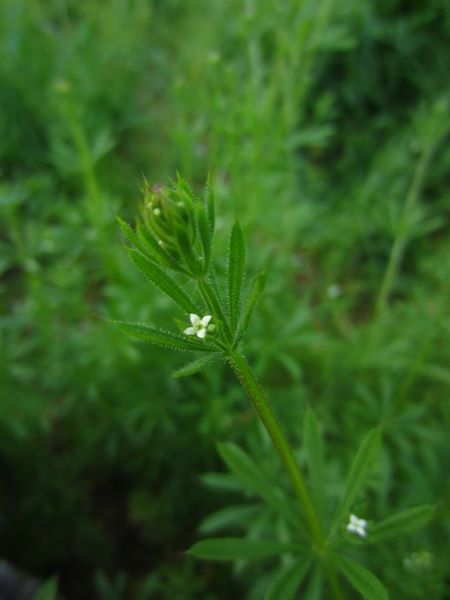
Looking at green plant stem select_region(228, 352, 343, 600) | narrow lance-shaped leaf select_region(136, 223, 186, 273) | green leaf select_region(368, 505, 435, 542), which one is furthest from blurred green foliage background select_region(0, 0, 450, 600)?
narrow lance-shaped leaf select_region(136, 223, 186, 273)

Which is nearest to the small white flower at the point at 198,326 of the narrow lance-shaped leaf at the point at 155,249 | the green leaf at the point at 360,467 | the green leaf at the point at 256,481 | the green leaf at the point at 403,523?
the narrow lance-shaped leaf at the point at 155,249

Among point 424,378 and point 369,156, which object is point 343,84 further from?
point 424,378

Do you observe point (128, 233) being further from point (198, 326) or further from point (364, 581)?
point (364, 581)

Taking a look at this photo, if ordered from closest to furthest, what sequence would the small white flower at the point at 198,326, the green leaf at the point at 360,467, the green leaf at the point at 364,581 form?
the small white flower at the point at 198,326, the green leaf at the point at 364,581, the green leaf at the point at 360,467

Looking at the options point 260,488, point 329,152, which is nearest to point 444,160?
point 329,152

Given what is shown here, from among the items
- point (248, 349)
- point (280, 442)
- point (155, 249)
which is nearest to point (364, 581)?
point (280, 442)

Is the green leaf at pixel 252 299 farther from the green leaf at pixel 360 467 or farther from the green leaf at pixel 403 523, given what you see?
the green leaf at pixel 403 523
